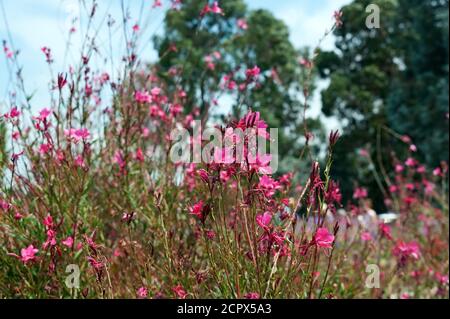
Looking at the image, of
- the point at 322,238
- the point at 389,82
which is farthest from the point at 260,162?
the point at 389,82

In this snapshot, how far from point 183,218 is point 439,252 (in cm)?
306

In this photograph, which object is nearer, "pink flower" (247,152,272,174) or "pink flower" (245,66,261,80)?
"pink flower" (247,152,272,174)

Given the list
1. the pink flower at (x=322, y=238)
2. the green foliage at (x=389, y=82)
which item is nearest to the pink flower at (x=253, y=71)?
the pink flower at (x=322, y=238)

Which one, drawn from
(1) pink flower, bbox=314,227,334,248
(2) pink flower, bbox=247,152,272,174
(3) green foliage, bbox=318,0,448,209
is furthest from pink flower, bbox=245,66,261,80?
(3) green foliage, bbox=318,0,448,209

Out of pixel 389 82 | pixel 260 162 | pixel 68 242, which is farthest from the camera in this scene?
pixel 389 82

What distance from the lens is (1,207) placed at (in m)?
2.96

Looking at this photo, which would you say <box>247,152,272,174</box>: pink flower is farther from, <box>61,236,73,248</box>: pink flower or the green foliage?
the green foliage

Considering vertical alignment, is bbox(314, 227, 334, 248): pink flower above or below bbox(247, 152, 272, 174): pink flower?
below

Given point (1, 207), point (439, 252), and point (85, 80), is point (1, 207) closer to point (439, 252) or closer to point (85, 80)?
point (85, 80)

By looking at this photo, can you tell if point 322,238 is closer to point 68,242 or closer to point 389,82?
point 68,242

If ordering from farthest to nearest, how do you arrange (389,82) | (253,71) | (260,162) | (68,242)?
(389,82) → (253,71) → (68,242) → (260,162)

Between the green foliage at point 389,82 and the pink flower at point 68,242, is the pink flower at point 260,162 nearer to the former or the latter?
the pink flower at point 68,242
